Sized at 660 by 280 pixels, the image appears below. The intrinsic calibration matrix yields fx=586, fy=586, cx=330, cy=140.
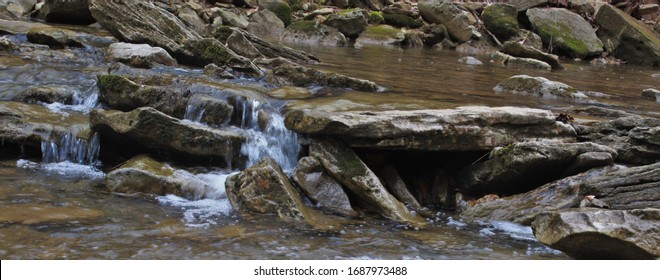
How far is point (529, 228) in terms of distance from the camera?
15.9ft

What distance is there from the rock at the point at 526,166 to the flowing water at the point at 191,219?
2.35 feet

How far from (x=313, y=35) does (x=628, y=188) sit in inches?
611

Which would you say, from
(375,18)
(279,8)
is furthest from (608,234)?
(375,18)

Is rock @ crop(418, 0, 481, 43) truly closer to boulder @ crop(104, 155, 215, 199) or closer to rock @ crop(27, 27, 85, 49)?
rock @ crop(27, 27, 85, 49)

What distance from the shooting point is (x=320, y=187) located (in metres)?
5.37

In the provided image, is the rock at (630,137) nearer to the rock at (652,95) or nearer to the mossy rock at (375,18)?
the rock at (652,95)

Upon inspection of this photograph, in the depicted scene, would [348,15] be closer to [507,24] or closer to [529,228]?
[507,24]

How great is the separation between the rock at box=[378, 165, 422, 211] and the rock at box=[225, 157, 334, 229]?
3.31 feet

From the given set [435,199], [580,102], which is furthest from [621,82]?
[435,199]

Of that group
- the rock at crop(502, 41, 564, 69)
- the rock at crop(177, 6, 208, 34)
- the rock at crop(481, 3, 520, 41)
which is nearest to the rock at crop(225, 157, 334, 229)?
the rock at crop(177, 6, 208, 34)

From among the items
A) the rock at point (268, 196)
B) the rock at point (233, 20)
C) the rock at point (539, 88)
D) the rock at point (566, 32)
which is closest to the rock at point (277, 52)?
the rock at point (539, 88)

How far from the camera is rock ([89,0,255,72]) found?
992 cm
